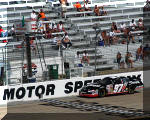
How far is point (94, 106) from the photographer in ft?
57.9

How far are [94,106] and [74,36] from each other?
22.2 ft

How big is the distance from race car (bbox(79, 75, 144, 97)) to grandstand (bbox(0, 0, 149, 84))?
1.16m

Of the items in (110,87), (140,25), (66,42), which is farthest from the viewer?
(140,25)

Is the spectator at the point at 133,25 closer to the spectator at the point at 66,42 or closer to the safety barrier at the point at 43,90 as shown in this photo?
the spectator at the point at 66,42

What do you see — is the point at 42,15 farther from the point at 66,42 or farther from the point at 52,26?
the point at 66,42

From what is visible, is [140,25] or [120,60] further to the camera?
[140,25]

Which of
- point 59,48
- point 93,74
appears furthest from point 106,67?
point 59,48

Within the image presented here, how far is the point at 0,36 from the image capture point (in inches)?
879

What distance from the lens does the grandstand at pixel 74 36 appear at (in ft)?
66.0

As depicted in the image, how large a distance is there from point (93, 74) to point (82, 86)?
0.89 metres

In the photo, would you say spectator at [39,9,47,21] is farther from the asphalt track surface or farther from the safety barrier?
the asphalt track surface

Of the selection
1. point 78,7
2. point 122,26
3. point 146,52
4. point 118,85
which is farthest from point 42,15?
point 118,85

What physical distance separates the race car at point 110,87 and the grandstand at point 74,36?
3.81 ft

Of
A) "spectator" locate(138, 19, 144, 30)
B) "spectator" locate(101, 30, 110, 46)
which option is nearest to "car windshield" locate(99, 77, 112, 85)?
"spectator" locate(101, 30, 110, 46)
